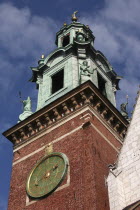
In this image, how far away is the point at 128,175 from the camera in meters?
13.9

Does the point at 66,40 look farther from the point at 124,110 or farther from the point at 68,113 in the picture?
the point at 68,113

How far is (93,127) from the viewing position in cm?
1975

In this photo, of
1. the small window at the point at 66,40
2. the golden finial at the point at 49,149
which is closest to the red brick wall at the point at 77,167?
the golden finial at the point at 49,149

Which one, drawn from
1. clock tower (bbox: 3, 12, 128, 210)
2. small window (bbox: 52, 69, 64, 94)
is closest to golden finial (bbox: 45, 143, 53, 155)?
clock tower (bbox: 3, 12, 128, 210)

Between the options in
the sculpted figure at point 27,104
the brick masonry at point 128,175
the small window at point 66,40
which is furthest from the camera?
the small window at point 66,40

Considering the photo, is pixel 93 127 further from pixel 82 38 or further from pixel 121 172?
pixel 82 38

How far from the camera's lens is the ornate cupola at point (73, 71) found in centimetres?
2350

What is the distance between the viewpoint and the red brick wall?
1694 cm

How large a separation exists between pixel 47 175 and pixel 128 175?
6.24m

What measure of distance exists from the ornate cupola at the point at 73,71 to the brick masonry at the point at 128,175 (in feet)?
27.5

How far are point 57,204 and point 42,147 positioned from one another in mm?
3908

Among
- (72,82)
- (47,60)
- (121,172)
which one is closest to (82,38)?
(47,60)

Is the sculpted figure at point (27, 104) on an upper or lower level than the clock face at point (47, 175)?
upper

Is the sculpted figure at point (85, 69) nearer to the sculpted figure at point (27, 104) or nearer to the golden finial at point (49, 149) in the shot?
the sculpted figure at point (27, 104)
